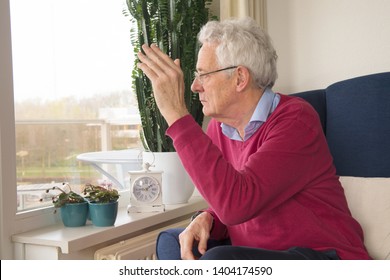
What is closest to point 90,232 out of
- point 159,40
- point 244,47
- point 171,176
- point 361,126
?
point 171,176

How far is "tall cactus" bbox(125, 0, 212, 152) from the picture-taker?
219cm

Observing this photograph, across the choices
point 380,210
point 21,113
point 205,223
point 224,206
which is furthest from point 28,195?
point 380,210

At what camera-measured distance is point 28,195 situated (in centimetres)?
178

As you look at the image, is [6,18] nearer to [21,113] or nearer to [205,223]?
[21,113]

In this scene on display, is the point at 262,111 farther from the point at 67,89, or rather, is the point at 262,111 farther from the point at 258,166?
the point at 67,89

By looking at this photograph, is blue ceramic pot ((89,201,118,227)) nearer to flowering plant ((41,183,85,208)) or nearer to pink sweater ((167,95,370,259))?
flowering plant ((41,183,85,208))

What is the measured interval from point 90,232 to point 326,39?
1511mm

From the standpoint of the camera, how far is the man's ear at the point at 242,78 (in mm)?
1453

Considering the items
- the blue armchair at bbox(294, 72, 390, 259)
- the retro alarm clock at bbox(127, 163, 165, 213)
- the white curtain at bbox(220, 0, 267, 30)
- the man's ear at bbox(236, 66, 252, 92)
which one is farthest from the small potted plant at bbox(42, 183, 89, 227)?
the white curtain at bbox(220, 0, 267, 30)

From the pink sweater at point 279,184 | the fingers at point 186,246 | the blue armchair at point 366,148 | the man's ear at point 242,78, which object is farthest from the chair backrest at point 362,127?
the fingers at point 186,246

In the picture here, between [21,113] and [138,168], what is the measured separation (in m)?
0.79

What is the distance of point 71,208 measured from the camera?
177cm

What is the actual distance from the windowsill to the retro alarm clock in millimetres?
40

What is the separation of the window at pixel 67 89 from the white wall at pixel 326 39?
34.0 inches
